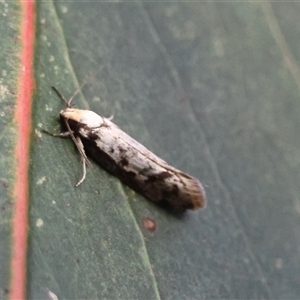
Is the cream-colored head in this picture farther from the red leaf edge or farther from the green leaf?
the red leaf edge

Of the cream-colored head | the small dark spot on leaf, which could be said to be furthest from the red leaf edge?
the small dark spot on leaf

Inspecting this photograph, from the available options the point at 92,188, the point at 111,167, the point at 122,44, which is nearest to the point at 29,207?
the point at 92,188

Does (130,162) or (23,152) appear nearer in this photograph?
(23,152)

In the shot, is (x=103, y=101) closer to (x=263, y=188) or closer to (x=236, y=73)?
(x=236, y=73)

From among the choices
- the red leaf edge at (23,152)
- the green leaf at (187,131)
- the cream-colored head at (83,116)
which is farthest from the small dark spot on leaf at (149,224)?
the red leaf edge at (23,152)

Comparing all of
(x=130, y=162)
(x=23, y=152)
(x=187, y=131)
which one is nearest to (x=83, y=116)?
(x=130, y=162)

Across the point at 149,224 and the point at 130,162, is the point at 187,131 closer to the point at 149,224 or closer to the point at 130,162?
the point at 130,162

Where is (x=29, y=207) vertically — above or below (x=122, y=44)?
below
